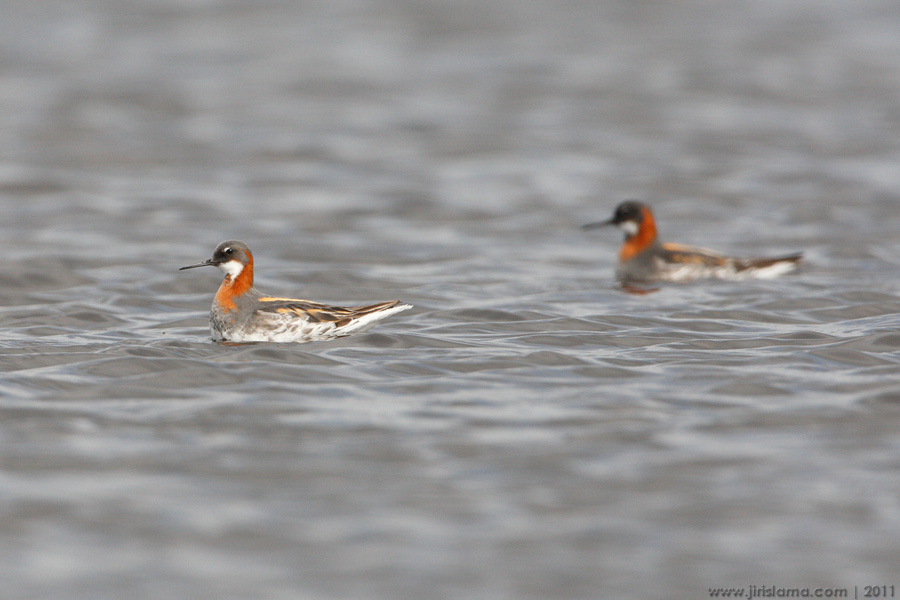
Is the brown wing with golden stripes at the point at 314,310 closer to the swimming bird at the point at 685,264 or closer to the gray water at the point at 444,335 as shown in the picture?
the gray water at the point at 444,335

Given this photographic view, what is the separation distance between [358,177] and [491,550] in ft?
43.9

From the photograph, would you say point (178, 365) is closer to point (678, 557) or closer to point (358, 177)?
point (678, 557)

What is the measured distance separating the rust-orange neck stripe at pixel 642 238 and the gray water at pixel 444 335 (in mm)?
488

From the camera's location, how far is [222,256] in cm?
1074

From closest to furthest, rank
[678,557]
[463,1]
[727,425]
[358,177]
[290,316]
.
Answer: [678,557] → [727,425] → [290,316] → [358,177] → [463,1]

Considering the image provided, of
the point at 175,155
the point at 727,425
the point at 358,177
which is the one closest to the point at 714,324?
the point at 727,425

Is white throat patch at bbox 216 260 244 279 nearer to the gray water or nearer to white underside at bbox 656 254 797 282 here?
the gray water

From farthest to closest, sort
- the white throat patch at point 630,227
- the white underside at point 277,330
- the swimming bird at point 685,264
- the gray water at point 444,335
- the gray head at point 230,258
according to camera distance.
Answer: the white throat patch at point 630,227 → the swimming bird at point 685,264 → the gray head at point 230,258 → the white underside at point 277,330 → the gray water at point 444,335

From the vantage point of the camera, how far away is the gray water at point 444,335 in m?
6.73

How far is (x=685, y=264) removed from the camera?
46.4 feet

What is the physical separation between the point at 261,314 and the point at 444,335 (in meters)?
1.64

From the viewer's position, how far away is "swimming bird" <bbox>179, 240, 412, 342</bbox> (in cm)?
1050

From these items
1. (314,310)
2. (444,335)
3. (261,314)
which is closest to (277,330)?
(261,314)

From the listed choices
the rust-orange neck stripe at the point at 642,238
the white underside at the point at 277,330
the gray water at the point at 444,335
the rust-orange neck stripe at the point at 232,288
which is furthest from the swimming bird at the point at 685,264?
the rust-orange neck stripe at the point at 232,288
